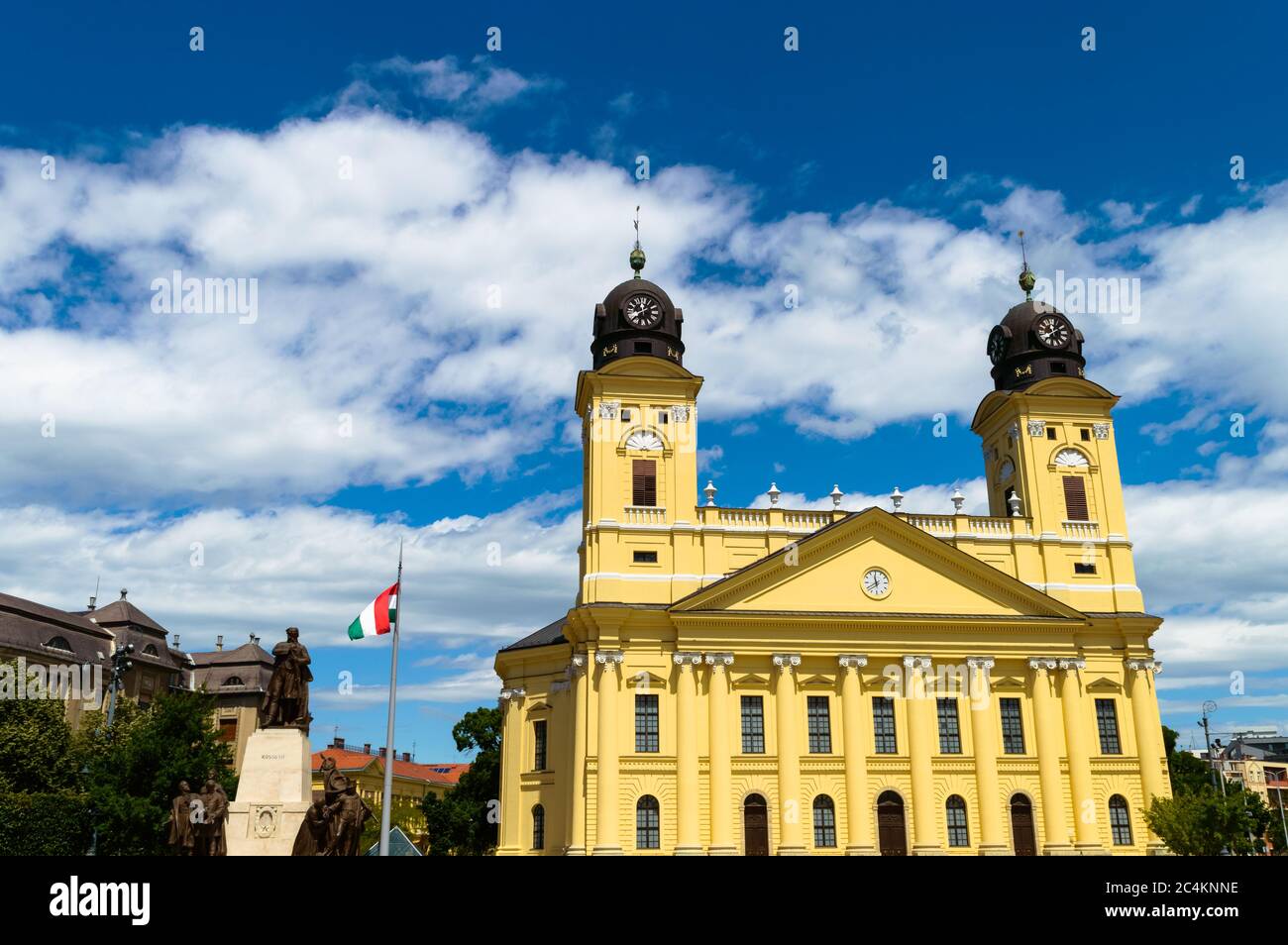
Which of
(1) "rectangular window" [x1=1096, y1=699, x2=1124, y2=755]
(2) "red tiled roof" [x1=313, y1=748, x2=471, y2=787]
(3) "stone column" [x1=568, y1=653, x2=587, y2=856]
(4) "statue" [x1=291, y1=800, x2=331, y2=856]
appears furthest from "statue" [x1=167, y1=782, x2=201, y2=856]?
(2) "red tiled roof" [x1=313, y1=748, x2=471, y2=787]

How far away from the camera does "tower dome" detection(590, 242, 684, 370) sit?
49344 mm

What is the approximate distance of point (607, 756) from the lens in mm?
41375

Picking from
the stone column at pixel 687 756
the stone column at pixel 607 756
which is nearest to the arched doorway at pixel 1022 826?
the stone column at pixel 687 756

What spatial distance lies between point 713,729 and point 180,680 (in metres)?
49.4

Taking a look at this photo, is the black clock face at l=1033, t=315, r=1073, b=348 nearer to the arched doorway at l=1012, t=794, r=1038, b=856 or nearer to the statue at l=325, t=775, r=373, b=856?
the arched doorway at l=1012, t=794, r=1038, b=856

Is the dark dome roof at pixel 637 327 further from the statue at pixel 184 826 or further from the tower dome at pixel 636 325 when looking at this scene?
the statue at pixel 184 826

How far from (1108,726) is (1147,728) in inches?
61.7

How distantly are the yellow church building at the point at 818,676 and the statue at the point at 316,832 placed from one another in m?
22.5

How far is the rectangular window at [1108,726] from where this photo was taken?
1763 inches

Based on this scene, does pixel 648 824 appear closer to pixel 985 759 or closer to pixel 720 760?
pixel 720 760

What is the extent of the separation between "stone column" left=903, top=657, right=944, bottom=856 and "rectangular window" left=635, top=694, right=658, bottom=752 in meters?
10.6

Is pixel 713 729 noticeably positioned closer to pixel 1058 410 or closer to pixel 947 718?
pixel 947 718

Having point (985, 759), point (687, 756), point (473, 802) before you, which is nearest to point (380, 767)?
point (473, 802)
